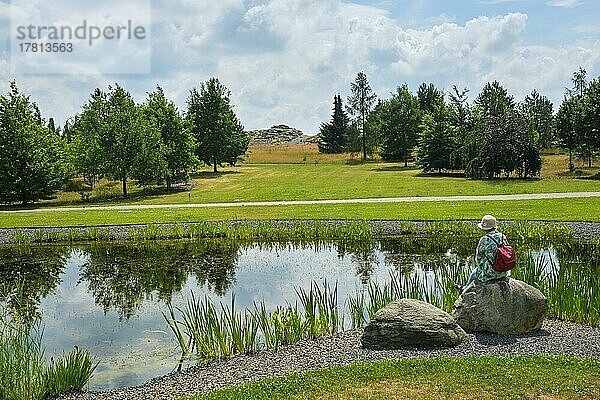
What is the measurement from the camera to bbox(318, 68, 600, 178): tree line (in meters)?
43.5

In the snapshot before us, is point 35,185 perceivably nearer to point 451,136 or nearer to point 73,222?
point 73,222

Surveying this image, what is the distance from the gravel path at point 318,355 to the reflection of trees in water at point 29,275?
4323 mm

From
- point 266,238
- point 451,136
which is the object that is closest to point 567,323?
point 266,238

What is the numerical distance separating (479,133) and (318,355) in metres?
39.7

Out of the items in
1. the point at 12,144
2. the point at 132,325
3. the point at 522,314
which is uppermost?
the point at 12,144

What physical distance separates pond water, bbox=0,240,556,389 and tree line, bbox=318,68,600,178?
2699 cm

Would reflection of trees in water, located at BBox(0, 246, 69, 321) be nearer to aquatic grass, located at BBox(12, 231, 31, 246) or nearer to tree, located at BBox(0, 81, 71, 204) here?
aquatic grass, located at BBox(12, 231, 31, 246)

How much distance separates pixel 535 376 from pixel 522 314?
2.34 meters

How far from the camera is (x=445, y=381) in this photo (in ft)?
22.7

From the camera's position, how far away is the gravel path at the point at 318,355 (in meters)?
7.71

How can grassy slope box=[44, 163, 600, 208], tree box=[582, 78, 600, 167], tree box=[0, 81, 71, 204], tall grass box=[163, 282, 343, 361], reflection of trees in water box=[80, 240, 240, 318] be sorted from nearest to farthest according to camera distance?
tall grass box=[163, 282, 343, 361] → reflection of trees in water box=[80, 240, 240, 318] → grassy slope box=[44, 163, 600, 208] → tree box=[0, 81, 71, 204] → tree box=[582, 78, 600, 167]

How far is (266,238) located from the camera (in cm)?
2147

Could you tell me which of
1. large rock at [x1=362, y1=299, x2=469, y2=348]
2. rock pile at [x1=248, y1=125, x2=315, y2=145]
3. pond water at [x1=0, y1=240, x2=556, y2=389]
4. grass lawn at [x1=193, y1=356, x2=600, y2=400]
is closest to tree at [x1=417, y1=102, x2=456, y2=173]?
pond water at [x1=0, y1=240, x2=556, y2=389]

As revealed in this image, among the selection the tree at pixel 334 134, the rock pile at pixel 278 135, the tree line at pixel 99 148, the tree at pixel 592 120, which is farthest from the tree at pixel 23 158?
the rock pile at pixel 278 135
